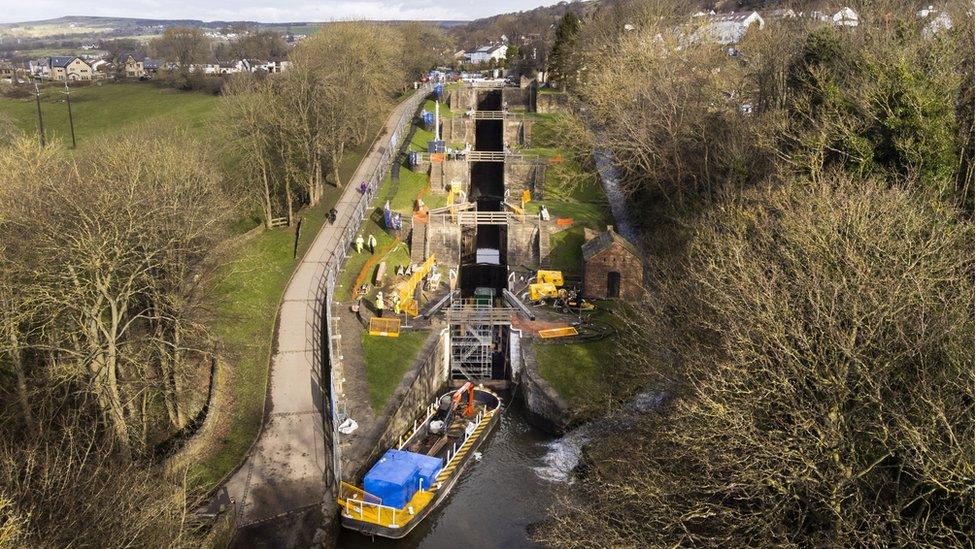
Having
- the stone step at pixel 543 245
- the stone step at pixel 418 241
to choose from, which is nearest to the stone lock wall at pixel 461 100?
the stone step at pixel 418 241

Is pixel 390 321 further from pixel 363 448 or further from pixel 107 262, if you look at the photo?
pixel 107 262

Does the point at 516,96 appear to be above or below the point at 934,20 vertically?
below

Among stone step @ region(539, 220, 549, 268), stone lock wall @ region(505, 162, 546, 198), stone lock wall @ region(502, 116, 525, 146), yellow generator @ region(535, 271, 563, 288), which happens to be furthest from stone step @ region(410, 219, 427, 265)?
stone lock wall @ region(502, 116, 525, 146)

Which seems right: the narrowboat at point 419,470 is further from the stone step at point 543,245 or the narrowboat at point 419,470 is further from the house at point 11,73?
the house at point 11,73

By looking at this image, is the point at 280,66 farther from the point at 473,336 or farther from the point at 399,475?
the point at 399,475

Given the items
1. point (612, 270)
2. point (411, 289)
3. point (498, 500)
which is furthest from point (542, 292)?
point (498, 500)

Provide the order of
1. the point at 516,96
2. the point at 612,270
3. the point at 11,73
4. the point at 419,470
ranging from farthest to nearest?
the point at 11,73, the point at 516,96, the point at 612,270, the point at 419,470

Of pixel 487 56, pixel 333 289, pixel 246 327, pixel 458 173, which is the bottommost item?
pixel 246 327
